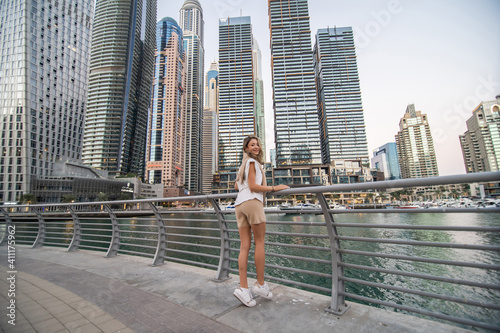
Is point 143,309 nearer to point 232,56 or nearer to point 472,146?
point 472,146

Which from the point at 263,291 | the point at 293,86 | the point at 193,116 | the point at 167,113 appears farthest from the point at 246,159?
the point at 193,116

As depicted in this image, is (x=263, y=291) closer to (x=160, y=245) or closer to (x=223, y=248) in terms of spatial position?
(x=223, y=248)

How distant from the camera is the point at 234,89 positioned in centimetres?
12281

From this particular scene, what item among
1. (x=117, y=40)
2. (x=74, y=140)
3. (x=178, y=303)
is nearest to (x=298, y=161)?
(x=74, y=140)

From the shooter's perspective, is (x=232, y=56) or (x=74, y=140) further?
(x=232, y=56)

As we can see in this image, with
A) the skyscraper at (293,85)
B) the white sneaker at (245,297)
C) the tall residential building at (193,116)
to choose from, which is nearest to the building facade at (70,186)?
the skyscraper at (293,85)

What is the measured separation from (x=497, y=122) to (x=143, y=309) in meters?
71.5

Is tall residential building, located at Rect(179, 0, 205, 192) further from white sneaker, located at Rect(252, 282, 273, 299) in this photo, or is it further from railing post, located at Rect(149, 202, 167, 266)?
white sneaker, located at Rect(252, 282, 273, 299)

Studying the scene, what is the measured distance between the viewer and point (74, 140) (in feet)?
232

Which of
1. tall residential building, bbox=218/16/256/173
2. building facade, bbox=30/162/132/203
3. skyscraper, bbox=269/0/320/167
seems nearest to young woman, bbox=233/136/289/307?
building facade, bbox=30/162/132/203

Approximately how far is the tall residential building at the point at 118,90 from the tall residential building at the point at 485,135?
412 feet

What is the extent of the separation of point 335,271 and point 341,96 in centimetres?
13316

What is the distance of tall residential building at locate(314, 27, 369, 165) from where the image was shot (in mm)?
110250

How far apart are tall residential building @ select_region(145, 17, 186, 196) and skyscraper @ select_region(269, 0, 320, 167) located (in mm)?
68418
